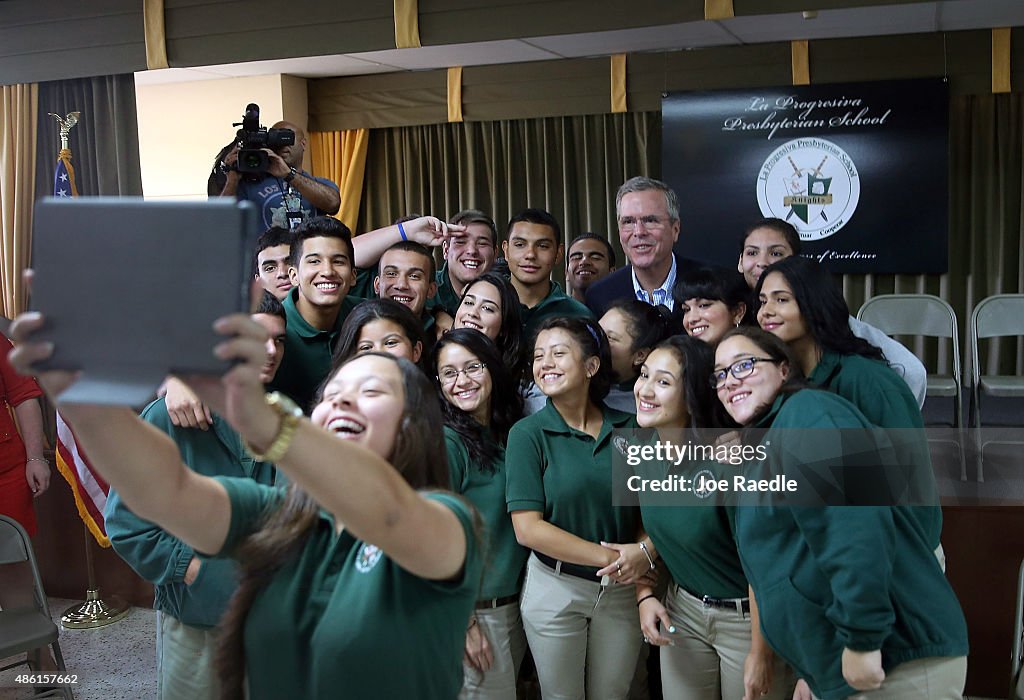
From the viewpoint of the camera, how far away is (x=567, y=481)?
2482mm

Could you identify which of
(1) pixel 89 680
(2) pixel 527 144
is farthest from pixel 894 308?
(1) pixel 89 680

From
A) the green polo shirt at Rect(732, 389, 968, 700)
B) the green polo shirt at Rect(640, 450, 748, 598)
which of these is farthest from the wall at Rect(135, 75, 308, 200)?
the green polo shirt at Rect(732, 389, 968, 700)

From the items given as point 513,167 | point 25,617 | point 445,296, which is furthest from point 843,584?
point 513,167

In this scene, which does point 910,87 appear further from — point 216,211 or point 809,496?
point 216,211

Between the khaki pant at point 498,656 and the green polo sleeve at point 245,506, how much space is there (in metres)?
1.28

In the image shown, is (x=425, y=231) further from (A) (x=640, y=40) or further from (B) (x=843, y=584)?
(A) (x=640, y=40)

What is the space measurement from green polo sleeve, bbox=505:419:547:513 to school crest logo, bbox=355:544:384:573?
121cm

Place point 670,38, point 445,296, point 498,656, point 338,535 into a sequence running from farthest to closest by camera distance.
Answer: point 670,38 < point 445,296 < point 498,656 < point 338,535

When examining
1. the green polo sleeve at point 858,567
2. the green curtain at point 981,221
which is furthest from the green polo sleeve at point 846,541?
the green curtain at point 981,221

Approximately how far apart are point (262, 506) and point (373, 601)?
0.24m

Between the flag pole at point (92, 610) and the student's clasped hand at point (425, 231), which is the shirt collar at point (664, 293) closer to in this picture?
the student's clasped hand at point (425, 231)

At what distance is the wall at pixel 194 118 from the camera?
6832 millimetres

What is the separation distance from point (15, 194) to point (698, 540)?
3.93 meters

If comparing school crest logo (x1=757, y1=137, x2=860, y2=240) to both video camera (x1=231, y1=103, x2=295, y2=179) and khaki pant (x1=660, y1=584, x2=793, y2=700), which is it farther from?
khaki pant (x1=660, y1=584, x2=793, y2=700)
